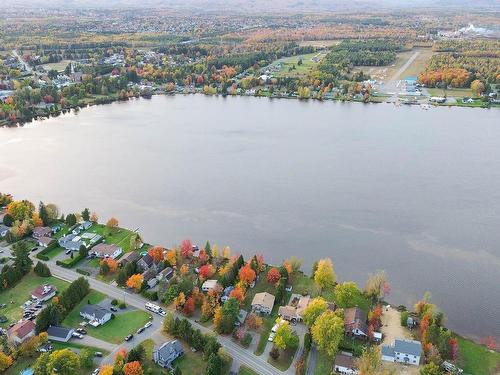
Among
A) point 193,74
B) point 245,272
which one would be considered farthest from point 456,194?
point 193,74

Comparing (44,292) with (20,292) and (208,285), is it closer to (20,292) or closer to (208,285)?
(20,292)

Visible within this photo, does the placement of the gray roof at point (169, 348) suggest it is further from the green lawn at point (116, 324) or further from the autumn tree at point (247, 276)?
the autumn tree at point (247, 276)

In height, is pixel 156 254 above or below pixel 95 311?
above

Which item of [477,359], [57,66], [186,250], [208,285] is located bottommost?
[477,359]

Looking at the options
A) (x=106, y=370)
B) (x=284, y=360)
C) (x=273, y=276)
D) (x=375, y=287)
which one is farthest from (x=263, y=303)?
(x=106, y=370)

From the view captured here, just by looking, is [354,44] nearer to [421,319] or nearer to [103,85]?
[103,85]

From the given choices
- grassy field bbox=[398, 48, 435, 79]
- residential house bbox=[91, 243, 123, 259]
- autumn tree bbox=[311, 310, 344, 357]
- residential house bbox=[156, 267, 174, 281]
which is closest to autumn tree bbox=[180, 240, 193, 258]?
residential house bbox=[156, 267, 174, 281]
